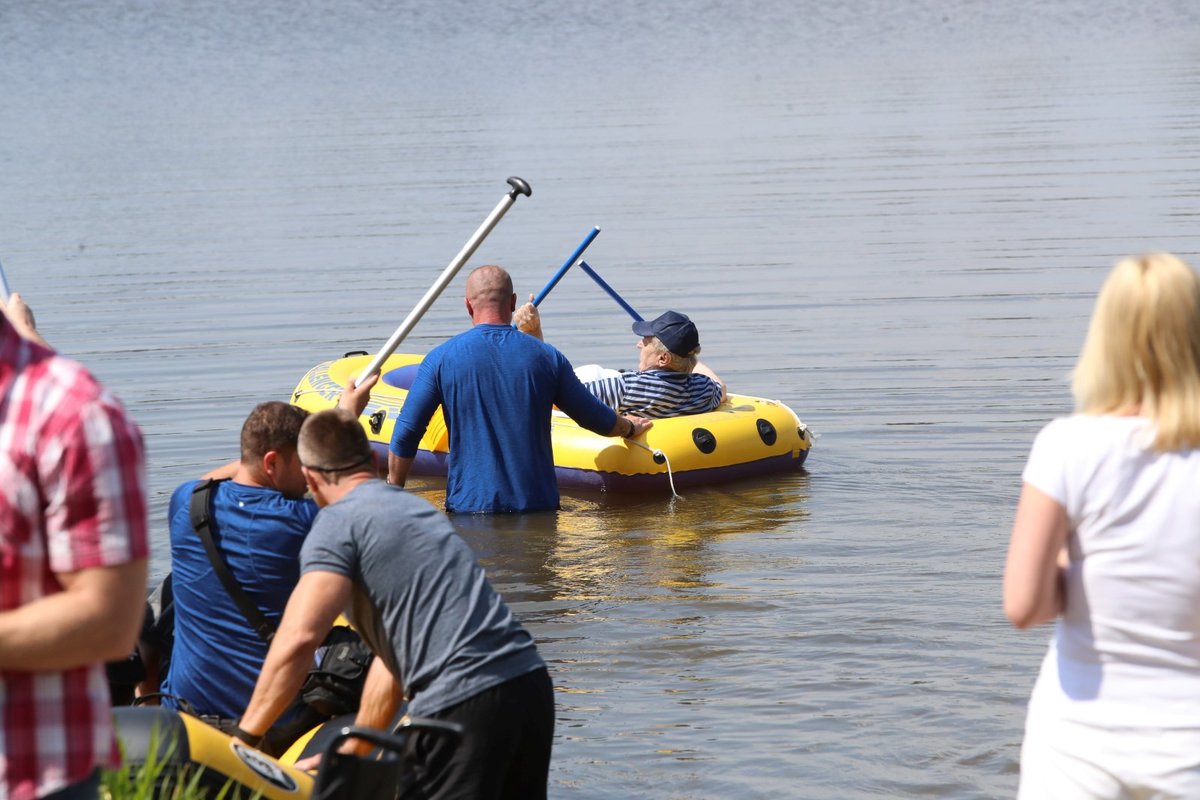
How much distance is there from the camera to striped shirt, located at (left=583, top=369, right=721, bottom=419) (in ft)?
29.2

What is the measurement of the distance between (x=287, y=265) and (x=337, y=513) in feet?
43.6

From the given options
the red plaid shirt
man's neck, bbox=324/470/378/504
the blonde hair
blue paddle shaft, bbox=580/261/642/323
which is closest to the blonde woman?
the blonde hair

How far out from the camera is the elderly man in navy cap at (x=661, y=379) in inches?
338

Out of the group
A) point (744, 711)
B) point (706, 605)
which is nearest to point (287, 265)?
point (706, 605)

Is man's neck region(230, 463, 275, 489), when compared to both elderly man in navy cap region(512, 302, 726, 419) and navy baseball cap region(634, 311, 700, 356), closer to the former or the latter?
elderly man in navy cap region(512, 302, 726, 419)

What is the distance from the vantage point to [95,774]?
247 centimetres

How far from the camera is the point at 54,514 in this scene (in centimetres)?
236

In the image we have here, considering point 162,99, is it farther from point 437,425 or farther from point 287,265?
point 437,425

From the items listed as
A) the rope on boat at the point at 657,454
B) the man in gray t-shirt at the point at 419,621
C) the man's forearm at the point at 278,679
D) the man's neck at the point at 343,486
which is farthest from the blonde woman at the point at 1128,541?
the rope on boat at the point at 657,454

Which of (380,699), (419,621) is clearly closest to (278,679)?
(380,699)

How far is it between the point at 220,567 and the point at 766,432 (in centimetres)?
505

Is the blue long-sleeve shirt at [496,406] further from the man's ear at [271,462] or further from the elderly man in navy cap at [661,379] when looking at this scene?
the man's ear at [271,462]

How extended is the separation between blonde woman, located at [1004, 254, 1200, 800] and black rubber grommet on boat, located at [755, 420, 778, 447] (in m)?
6.18

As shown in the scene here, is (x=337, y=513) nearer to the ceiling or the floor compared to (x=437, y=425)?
nearer to the ceiling
